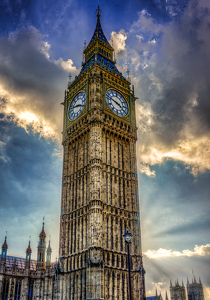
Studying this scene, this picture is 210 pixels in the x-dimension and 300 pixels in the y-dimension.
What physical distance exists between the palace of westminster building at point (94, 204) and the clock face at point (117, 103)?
22cm

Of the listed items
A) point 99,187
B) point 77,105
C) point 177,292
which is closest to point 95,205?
point 99,187

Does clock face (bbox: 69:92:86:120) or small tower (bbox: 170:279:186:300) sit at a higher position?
clock face (bbox: 69:92:86:120)

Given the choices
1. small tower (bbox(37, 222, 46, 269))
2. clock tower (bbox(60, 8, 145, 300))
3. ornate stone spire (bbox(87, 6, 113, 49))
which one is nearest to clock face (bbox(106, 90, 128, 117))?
clock tower (bbox(60, 8, 145, 300))

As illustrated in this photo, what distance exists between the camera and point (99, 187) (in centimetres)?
5553

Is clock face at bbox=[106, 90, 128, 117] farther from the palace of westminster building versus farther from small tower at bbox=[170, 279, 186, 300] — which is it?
small tower at bbox=[170, 279, 186, 300]

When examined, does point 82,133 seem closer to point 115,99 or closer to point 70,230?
point 115,99

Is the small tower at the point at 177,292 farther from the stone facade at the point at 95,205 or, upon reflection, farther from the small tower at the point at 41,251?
the small tower at the point at 41,251

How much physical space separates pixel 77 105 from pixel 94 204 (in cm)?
2369

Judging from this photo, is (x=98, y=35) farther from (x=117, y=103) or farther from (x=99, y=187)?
(x=99, y=187)

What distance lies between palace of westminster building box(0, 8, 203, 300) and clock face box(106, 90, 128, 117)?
223 mm

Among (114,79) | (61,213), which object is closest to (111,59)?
(114,79)

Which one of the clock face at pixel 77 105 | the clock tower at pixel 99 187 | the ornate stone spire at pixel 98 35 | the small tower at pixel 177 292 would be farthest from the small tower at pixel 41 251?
the small tower at pixel 177 292

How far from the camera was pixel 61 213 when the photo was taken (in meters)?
61.2

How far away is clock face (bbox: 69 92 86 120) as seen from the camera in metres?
67.2
